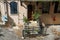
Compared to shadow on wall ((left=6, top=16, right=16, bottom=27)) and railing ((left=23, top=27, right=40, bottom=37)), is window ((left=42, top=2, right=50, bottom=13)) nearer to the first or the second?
railing ((left=23, top=27, right=40, bottom=37))

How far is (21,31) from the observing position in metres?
20.8

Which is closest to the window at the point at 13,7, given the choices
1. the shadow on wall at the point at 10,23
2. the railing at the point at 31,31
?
the shadow on wall at the point at 10,23

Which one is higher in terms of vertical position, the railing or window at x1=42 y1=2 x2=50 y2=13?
window at x1=42 y1=2 x2=50 y2=13

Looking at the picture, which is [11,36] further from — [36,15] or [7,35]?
[36,15]

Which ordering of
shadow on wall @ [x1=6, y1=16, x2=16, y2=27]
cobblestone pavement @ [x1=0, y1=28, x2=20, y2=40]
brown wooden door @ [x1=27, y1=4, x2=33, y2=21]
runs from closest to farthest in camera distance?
cobblestone pavement @ [x1=0, y1=28, x2=20, y2=40], brown wooden door @ [x1=27, y1=4, x2=33, y2=21], shadow on wall @ [x1=6, y1=16, x2=16, y2=27]

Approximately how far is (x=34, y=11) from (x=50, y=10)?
1.87 metres

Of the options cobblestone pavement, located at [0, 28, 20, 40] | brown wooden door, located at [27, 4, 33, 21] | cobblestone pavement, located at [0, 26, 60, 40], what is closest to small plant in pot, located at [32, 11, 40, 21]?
brown wooden door, located at [27, 4, 33, 21]

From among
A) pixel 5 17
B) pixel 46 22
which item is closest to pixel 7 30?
pixel 5 17

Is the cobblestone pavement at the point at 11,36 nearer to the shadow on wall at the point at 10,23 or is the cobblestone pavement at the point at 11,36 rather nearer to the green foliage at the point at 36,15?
the shadow on wall at the point at 10,23

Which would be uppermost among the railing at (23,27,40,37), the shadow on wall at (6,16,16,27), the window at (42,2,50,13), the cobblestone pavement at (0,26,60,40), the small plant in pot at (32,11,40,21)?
the window at (42,2,50,13)

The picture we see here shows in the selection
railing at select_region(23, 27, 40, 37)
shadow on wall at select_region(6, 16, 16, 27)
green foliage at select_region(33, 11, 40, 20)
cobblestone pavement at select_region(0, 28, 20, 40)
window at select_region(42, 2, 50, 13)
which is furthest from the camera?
shadow on wall at select_region(6, 16, 16, 27)

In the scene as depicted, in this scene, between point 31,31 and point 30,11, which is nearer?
point 31,31

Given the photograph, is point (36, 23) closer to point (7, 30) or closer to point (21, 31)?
point (21, 31)

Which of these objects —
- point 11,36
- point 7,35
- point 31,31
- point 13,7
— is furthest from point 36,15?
point 7,35
